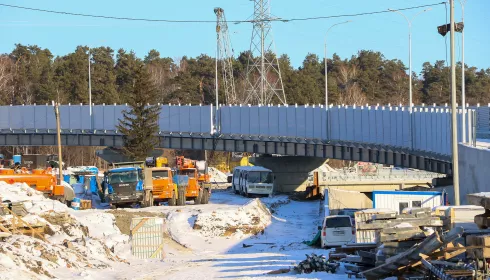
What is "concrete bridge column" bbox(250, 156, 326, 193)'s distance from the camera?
292 ft

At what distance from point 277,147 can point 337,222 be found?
4503 centimetres

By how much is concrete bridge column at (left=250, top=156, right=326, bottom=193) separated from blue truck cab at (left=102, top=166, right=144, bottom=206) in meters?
37.0

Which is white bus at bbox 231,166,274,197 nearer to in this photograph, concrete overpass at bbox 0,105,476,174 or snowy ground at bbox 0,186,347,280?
concrete overpass at bbox 0,105,476,174

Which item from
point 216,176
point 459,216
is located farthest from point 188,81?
point 459,216

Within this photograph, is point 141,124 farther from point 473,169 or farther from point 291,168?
point 473,169

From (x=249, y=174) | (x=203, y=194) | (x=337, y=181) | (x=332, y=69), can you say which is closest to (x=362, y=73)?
(x=332, y=69)

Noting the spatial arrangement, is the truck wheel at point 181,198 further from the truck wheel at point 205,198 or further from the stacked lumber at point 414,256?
the stacked lumber at point 414,256

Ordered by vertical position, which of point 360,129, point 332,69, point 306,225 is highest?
point 332,69

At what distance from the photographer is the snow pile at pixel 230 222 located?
141 feet

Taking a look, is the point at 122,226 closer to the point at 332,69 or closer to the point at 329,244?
the point at 329,244

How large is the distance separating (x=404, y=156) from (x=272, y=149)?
64.3 ft

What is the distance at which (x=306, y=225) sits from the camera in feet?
163

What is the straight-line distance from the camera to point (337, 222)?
36.3 metres

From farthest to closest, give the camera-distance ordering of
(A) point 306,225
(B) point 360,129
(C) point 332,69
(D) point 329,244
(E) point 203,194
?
(C) point 332,69, (B) point 360,129, (E) point 203,194, (A) point 306,225, (D) point 329,244
